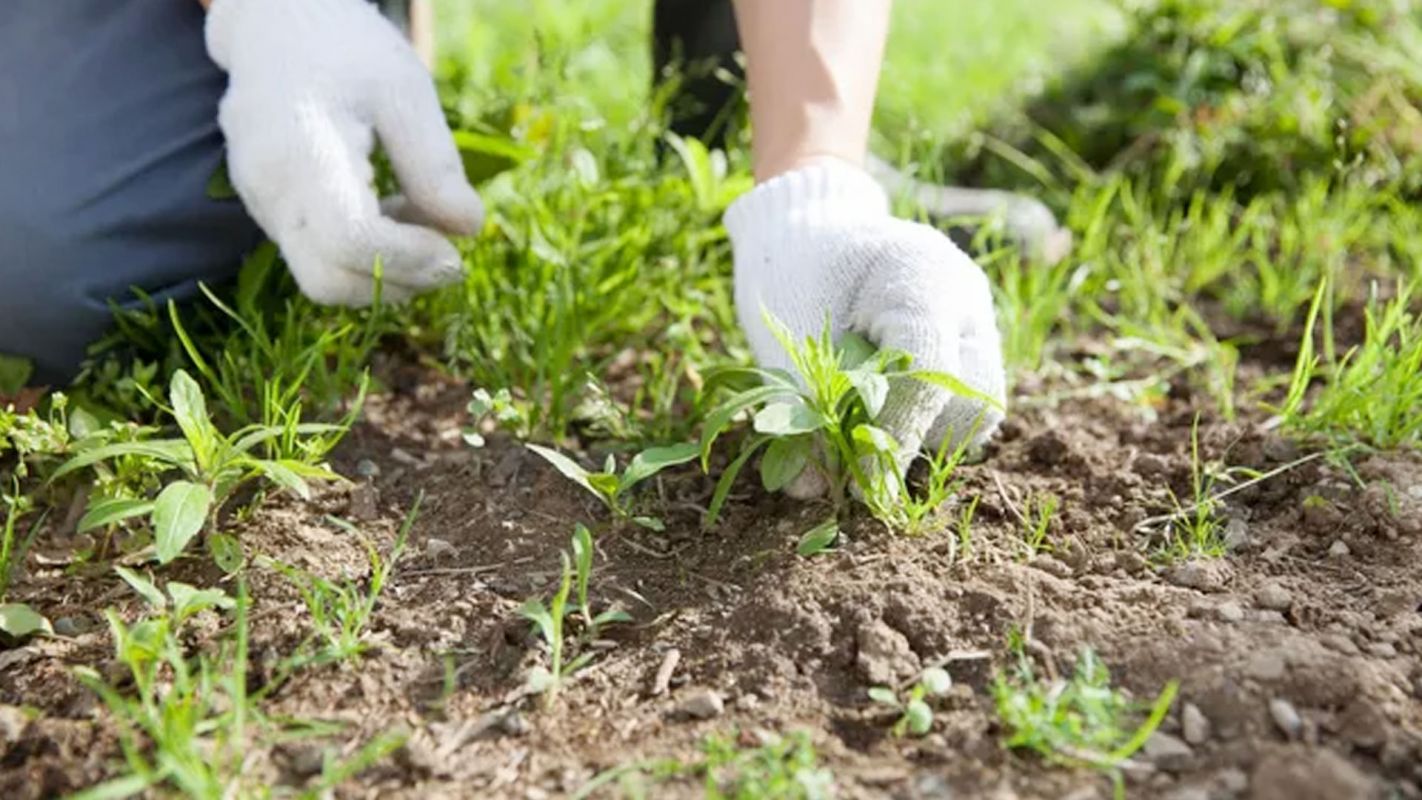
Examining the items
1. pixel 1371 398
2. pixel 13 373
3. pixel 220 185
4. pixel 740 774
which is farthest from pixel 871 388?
pixel 13 373

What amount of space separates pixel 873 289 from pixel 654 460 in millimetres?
304

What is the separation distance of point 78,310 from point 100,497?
1.33ft

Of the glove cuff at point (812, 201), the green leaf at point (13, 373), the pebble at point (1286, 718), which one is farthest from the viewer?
the green leaf at point (13, 373)

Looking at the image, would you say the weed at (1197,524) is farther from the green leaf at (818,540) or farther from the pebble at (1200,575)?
the green leaf at (818,540)

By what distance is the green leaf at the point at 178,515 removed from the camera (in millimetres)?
1397

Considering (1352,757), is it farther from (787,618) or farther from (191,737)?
(191,737)

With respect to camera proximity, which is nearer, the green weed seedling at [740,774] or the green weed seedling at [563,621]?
the green weed seedling at [740,774]

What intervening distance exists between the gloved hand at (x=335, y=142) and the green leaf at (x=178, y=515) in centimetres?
42

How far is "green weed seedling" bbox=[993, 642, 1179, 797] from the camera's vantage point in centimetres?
124

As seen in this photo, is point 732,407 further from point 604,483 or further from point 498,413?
point 498,413

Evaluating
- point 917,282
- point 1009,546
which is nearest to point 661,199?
point 917,282

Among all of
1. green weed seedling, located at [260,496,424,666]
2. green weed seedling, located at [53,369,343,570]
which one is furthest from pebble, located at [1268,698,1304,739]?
green weed seedling, located at [53,369,343,570]

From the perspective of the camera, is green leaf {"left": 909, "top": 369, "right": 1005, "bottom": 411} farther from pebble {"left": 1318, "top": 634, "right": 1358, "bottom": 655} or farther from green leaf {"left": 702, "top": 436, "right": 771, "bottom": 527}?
pebble {"left": 1318, "top": 634, "right": 1358, "bottom": 655}

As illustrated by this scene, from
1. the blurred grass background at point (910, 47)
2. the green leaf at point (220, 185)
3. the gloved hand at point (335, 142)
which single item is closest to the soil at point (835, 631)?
the gloved hand at point (335, 142)
